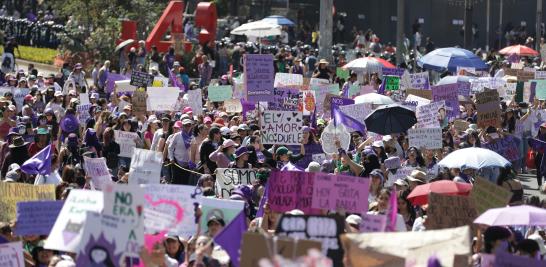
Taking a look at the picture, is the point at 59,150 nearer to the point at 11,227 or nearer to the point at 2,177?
the point at 2,177

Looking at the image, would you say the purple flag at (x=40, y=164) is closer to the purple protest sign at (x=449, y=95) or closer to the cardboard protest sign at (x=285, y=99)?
the cardboard protest sign at (x=285, y=99)

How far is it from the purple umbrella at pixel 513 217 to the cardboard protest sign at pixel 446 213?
366 millimetres

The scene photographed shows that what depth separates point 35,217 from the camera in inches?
462

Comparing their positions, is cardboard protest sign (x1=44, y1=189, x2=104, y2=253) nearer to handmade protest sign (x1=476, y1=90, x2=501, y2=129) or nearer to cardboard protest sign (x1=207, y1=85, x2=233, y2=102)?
handmade protest sign (x1=476, y1=90, x2=501, y2=129)

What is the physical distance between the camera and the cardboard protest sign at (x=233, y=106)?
23459 mm

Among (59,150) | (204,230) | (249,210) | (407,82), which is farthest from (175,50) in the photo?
(204,230)

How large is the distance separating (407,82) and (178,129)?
23.6 feet

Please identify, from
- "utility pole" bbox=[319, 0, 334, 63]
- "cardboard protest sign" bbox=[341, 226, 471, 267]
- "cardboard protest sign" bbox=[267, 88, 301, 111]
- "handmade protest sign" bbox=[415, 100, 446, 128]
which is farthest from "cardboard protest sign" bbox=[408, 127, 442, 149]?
"utility pole" bbox=[319, 0, 334, 63]

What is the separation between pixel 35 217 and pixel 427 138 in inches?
319

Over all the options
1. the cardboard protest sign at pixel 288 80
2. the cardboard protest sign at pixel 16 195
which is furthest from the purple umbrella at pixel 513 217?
the cardboard protest sign at pixel 288 80

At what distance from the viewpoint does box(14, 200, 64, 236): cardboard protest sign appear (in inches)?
460

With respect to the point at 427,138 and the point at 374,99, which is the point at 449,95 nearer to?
the point at 374,99

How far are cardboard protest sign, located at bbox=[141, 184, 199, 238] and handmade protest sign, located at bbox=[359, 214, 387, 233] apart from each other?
126cm

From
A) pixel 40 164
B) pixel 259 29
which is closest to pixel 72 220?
pixel 40 164
